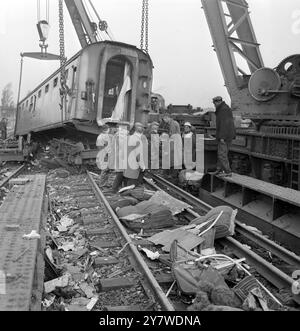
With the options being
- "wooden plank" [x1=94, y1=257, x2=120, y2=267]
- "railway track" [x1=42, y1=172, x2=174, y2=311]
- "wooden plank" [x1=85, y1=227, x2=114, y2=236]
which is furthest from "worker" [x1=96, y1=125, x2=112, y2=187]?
"wooden plank" [x1=94, y1=257, x2=120, y2=267]

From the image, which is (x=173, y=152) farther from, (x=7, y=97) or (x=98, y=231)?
(x=7, y=97)

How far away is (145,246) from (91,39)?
11694 mm

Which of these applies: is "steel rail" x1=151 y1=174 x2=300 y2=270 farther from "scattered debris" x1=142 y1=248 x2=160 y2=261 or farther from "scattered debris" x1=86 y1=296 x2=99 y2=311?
"scattered debris" x1=86 y1=296 x2=99 y2=311

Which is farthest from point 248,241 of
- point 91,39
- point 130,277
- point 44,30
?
point 91,39

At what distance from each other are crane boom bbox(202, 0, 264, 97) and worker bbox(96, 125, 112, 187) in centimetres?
346

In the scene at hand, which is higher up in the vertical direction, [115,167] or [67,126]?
[67,126]

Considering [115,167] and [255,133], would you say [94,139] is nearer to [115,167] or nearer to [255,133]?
[115,167]

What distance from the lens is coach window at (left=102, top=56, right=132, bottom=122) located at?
1289 cm

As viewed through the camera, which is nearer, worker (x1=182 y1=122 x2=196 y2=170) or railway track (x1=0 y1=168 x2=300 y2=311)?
railway track (x1=0 y1=168 x2=300 y2=311)

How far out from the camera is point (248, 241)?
6324mm

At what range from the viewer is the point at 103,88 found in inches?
490

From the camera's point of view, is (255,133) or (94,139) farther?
(94,139)

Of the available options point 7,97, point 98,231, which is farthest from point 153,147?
point 7,97

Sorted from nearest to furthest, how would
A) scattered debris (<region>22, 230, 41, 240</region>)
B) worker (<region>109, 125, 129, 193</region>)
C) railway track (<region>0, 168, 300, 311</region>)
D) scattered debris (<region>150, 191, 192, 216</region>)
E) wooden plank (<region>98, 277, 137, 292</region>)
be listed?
railway track (<region>0, 168, 300, 311</region>) → wooden plank (<region>98, 277, 137, 292</region>) → scattered debris (<region>22, 230, 41, 240</region>) → scattered debris (<region>150, 191, 192, 216</region>) → worker (<region>109, 125, 129, 193</region>)
